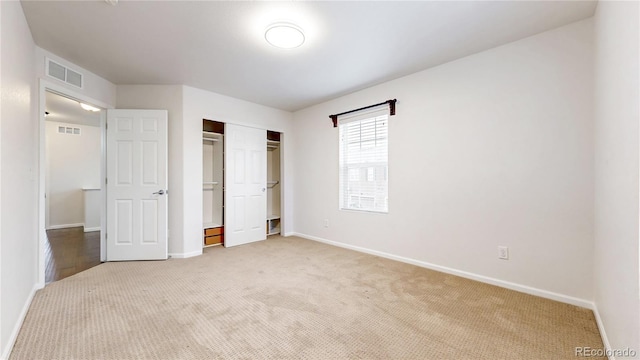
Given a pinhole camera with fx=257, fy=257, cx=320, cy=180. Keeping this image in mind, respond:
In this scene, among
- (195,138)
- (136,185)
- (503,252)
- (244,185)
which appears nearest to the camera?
(503,252)

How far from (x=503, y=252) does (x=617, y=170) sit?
4.35 ft

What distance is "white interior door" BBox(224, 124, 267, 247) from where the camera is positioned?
13.5 ft

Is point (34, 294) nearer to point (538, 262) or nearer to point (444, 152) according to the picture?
point (444, 152)

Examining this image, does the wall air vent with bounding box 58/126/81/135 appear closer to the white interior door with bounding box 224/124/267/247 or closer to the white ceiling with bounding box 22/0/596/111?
the white ceiling with bounding box 22/0/596/111

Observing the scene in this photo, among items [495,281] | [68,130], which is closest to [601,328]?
[495,281]

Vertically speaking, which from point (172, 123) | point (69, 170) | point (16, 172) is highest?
point (172, 123)

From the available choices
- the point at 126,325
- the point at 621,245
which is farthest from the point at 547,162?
the point at 126,325

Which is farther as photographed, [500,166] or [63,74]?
[63,74]

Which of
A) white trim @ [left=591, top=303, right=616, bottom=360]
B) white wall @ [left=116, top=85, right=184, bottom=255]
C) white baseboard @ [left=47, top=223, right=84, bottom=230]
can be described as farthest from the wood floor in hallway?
white trim @ [left=591, top=303, right=616, bottom=360]

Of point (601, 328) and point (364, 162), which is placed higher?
point (364, 162)

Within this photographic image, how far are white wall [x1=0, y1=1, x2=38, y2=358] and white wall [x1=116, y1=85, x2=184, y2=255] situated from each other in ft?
3.64

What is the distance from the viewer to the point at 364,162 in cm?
380

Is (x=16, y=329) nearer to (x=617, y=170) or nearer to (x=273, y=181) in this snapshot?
(x=273, y=181)

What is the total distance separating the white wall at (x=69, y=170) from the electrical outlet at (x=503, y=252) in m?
7.69
